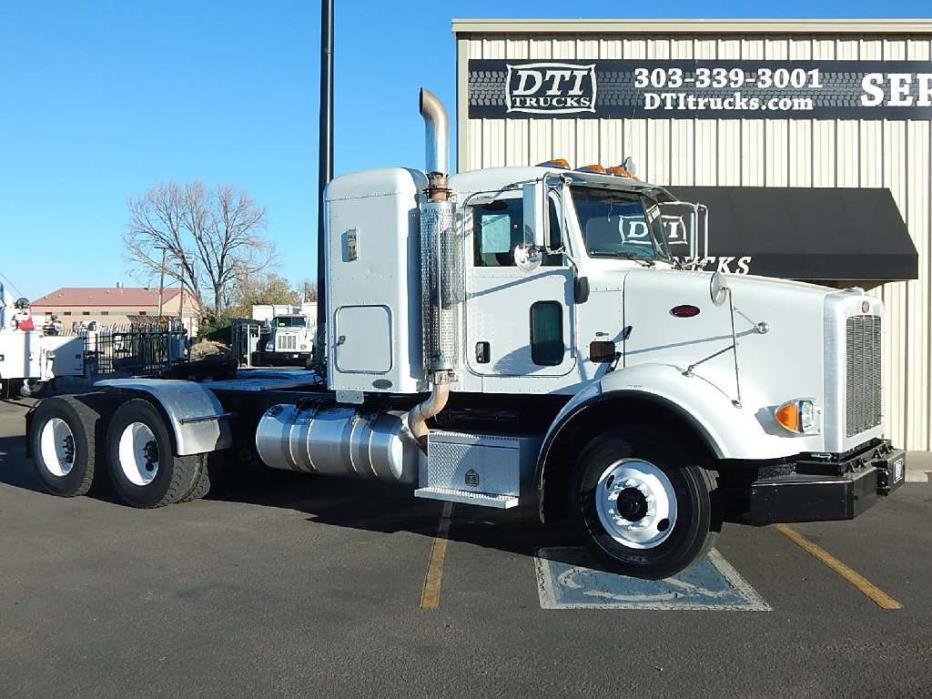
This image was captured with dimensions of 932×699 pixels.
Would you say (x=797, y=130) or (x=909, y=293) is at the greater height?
(x=797, y=130)

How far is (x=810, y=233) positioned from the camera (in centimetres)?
1149

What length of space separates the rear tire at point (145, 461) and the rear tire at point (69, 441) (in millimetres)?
381

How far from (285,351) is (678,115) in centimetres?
2497

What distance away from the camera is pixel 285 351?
35.3 meters

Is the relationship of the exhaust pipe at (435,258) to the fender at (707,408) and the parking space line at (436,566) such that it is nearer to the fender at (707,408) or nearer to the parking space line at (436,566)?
the parking space line at (436,566)

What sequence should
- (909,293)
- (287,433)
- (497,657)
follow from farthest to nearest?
(909,293) → (287,433) → (497,657)

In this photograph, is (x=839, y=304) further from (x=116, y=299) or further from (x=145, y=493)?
(x=116, y=299)

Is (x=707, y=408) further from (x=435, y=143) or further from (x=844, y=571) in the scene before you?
(x=435, y=143)

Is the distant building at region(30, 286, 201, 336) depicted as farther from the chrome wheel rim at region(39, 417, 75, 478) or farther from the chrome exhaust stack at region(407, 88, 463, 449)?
the chrome exhaust stack at region(407, 88, 463, 449)

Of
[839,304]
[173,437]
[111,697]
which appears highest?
[839,304]

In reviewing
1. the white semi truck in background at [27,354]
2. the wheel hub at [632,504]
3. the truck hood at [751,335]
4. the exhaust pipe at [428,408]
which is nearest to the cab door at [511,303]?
the exhaust pipe at [428,408]

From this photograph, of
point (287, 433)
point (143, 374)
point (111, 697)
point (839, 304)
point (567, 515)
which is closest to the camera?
point (111, 697)

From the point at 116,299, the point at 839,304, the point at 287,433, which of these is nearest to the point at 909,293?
the point at 839,304

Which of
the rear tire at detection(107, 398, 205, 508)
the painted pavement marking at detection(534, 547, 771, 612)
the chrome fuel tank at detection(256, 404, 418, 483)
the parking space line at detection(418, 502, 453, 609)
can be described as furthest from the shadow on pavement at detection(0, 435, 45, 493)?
the painted pavement marking at detection(534, 547, 771, 612)
